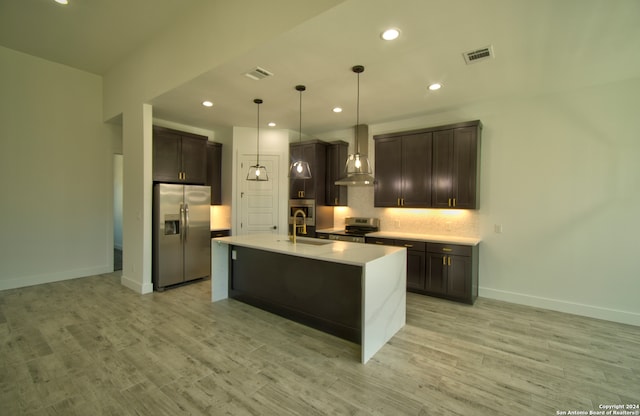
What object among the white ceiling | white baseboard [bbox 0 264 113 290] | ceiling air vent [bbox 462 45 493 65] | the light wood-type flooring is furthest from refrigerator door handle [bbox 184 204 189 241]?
ceiling air vent [bbox 462 45 493 65]

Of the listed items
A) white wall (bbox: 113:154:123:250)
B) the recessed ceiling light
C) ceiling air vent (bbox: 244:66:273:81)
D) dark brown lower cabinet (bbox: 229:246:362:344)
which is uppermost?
ceiling air vent (bbox: 244:66:273:81)

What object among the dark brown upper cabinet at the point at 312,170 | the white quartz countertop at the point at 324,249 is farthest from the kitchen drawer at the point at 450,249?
the dark brown upper cabinet at the point at 312,170

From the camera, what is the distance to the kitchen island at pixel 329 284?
105 inches

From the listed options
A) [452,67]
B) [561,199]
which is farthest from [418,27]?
[561,199]

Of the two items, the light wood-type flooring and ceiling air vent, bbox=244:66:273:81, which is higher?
ceiling air vent, bbox=244:66:273:81

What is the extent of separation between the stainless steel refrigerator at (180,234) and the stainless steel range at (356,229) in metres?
2.36

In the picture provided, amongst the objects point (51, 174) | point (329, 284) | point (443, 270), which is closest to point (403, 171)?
point (443, 270)

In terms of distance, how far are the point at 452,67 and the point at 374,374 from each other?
10.6 feet

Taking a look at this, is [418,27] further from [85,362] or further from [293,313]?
[85,362]

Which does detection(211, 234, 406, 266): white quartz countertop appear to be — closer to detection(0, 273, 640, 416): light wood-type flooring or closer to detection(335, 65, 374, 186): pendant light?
detection(335, 65, 374, 186): pendant light

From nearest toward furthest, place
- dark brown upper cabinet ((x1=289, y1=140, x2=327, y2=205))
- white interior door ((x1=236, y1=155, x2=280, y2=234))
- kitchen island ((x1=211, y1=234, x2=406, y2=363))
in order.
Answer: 1. kitchen island ((x1=211, y1=234, x2=406, y2=363))
2. dark brown upper cabinet ((x1=289, y1=140, x2=327, y2=205))
3. white interior door ((x1=236, y1=155, x2=280, y2=234))

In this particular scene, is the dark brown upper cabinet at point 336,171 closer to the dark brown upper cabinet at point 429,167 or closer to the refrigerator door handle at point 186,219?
the dark brown upper cabinet at point 429,167

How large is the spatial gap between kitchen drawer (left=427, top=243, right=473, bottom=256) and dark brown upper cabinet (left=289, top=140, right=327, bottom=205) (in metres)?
2.33

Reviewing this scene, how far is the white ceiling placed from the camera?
7.45 ft
